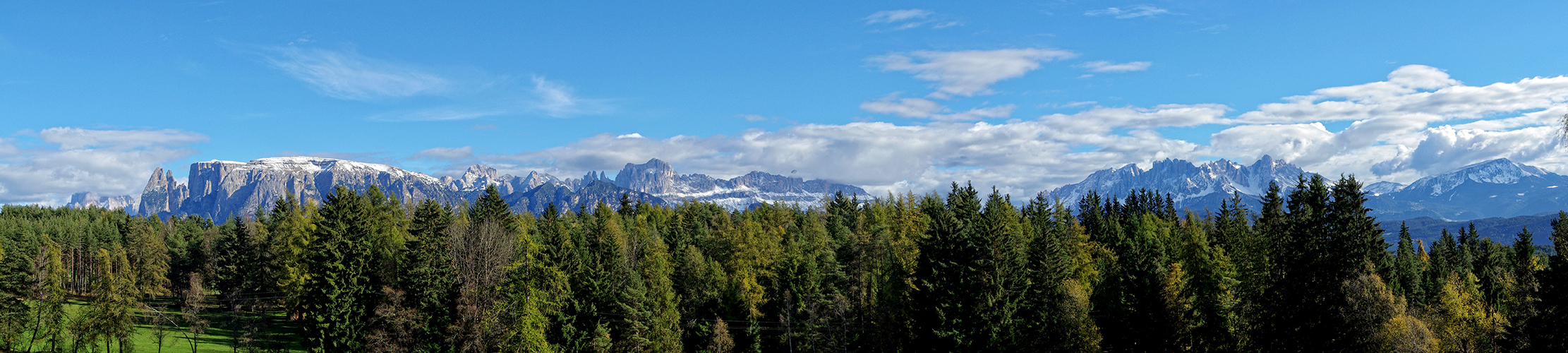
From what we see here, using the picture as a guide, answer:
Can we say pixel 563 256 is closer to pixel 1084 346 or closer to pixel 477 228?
pixel 477 228

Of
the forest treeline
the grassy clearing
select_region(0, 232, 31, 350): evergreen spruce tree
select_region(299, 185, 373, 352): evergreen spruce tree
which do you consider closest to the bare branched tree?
the forest treeline

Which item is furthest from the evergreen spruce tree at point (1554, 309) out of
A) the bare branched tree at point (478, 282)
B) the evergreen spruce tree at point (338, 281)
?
the evergreen spruce tree at point (338, 281)

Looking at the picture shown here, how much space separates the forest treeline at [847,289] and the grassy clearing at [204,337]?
17.5 inches

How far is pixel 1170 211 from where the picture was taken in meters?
127

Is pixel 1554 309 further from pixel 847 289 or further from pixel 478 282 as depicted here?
pixel 478 282

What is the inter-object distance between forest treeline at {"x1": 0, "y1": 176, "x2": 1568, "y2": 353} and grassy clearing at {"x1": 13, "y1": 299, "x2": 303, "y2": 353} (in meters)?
0.44

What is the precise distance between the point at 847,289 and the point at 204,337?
188 feet

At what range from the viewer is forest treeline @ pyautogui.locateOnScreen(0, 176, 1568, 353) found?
41.0m

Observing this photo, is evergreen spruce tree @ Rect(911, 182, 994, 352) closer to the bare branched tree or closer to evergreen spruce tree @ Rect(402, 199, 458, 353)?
the bare branched tree

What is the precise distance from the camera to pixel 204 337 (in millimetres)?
74375

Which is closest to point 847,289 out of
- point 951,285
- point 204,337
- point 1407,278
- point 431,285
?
point 951,285

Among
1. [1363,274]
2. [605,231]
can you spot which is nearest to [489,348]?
[605,231]

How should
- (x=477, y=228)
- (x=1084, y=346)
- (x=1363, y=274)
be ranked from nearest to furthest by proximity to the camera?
1. (x=1363, y=274)
2. (x=1084, y=346)
3. (x=477, y=228)

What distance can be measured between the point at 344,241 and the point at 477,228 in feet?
29.3
